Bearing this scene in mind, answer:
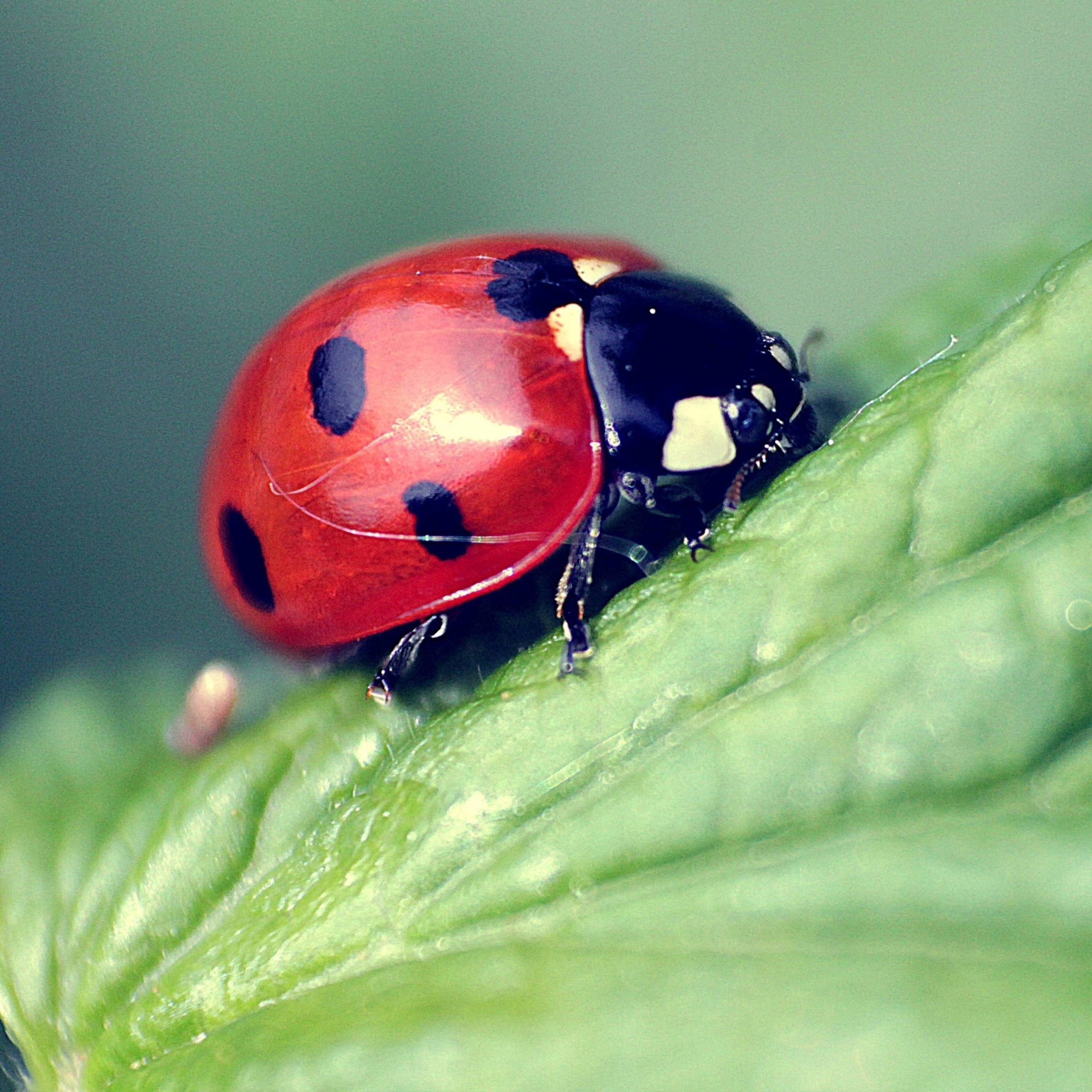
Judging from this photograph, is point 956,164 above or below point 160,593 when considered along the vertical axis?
above

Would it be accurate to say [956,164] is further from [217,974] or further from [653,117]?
[217,974]

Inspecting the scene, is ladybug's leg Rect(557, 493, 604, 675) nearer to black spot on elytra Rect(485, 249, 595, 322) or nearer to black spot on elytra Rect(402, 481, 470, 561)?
black spot on elytra Rect(402, 481, 470, 561)

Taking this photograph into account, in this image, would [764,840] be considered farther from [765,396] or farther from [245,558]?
[245,558]

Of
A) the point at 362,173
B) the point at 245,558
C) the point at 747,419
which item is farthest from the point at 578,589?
the point at 362,173

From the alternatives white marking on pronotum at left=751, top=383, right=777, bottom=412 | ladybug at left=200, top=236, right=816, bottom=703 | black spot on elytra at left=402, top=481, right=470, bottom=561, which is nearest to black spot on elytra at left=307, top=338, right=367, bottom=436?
ladybug at left=200, top=236, right=816, bottom=703

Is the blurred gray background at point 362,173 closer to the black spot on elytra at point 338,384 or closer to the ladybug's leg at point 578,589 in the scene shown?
the black spot on elytra at point 338,384

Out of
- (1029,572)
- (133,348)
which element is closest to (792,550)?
(1029,572)
